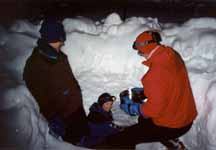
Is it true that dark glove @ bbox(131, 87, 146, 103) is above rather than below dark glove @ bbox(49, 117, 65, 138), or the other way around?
above

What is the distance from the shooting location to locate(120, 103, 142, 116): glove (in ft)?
3.91

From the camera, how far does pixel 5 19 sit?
4.08 feet

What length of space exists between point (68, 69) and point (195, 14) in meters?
0.49

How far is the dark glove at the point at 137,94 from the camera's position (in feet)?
3.95

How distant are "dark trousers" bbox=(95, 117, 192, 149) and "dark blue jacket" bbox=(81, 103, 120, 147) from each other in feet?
0.06

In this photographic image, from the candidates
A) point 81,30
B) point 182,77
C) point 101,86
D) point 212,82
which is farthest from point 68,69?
point 212,82

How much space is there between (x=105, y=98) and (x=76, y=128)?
13 centimetres

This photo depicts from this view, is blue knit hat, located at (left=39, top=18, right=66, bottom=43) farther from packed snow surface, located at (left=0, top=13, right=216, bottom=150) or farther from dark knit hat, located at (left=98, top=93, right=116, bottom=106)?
dark knit hat, located at (left=98, top=93, right=116, bottom=106)

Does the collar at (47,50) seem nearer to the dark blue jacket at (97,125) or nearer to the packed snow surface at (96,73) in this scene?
the packed snow surface at (96,73)

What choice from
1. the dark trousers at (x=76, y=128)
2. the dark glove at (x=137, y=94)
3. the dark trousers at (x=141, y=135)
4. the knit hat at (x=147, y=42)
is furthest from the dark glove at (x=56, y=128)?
the knit hat at (x=147, y=42)

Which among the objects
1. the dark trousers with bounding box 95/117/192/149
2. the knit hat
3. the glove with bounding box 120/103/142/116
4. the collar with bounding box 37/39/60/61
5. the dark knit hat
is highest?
the knit hat

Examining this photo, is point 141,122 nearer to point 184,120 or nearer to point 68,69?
point 184,120

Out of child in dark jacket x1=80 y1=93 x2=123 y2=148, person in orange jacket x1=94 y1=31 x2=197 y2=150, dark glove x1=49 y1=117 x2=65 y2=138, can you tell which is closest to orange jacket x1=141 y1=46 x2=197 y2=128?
person in orange jacket x1=94 y1=31 x2=197 y2=150

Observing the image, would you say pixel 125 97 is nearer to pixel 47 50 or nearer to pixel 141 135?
pixel 141 135
